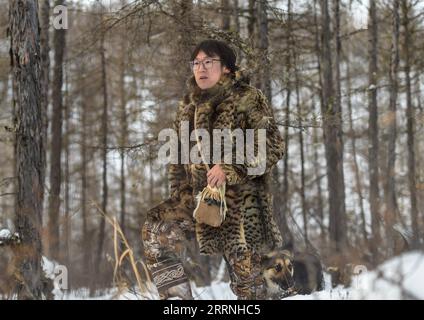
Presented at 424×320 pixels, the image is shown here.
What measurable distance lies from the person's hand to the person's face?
707 mm

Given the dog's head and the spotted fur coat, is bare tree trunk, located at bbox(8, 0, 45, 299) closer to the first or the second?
the spotted fur coat

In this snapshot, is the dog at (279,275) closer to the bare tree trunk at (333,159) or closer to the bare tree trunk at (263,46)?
the bare tree trunk at (263,46)

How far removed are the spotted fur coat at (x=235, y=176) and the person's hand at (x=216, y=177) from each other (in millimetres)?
90

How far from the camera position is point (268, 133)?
15.1ft

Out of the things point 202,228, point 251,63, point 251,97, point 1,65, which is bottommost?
point 202,228

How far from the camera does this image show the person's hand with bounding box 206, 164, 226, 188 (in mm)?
4320

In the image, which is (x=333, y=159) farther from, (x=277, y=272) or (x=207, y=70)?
(x=207, y=70)

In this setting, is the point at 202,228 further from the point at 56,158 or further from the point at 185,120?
the point at 56,158

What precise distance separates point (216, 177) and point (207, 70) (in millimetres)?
865

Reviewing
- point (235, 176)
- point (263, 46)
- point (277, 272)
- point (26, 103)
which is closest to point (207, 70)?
point (235, 176)

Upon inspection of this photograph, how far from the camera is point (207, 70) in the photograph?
4609mm

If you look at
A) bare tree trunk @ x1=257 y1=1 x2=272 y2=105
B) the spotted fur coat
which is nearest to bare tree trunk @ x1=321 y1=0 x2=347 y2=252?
bare tree trunk @ x1=257 y1=1 x2=272 y2=105
